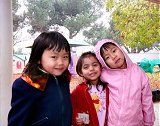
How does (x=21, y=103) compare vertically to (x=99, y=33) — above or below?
below

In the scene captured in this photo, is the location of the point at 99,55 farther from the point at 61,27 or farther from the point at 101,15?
the point at 101,15

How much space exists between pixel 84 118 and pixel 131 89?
323 millimetres

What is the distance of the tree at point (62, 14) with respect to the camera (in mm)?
5715

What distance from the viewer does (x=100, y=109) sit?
58.2 inches

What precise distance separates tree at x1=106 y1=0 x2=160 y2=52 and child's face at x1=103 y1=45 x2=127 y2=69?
173 inches

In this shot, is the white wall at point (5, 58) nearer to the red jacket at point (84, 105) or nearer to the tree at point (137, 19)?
the red jacket at point (84, 105)

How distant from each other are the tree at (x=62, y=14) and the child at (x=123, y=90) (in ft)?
12.7

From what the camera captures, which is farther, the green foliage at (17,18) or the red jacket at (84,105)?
the green foliage at (17,18)

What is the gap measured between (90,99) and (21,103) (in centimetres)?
52

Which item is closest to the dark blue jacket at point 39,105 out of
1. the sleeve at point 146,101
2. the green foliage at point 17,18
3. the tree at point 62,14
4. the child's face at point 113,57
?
the child's face at point 113,57

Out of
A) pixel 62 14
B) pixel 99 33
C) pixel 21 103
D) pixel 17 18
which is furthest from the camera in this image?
pixel 99 33

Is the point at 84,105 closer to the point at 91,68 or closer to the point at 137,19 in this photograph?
the point at 91,68

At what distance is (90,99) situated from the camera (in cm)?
149

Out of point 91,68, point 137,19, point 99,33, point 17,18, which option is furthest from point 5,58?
point 99,33
